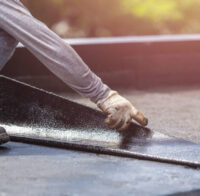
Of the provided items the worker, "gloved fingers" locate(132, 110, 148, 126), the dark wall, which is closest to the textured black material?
the worker

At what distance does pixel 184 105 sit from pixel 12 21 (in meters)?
3.04

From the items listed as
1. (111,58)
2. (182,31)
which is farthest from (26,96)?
(182,31)

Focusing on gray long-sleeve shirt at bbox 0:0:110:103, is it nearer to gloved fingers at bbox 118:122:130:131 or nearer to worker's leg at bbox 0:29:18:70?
worker's leg at bbox 0:29:18:70

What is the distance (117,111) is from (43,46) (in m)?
0.59

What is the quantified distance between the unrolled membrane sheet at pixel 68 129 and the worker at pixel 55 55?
12 cm

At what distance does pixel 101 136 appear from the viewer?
4.24m

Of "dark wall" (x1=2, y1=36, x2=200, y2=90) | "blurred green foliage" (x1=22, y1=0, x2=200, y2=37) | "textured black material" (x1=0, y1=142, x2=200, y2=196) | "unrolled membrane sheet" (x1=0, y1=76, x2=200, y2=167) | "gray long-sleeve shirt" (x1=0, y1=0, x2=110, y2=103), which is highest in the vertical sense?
"blurred green foliage" (x1=22, y1=0, x2=200, y2=37)

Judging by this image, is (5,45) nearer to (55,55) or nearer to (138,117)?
(55,55)

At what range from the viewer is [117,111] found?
4.09m

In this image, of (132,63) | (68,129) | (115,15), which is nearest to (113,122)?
(68,129)

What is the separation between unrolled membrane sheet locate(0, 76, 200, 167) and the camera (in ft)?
12.9

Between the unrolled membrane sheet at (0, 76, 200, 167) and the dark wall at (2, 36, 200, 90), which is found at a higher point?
the dark wall at (2, 36, 200, 90)

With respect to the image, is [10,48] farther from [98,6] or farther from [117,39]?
[98,6]

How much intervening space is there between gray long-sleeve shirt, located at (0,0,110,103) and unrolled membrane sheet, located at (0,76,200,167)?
264 mm
